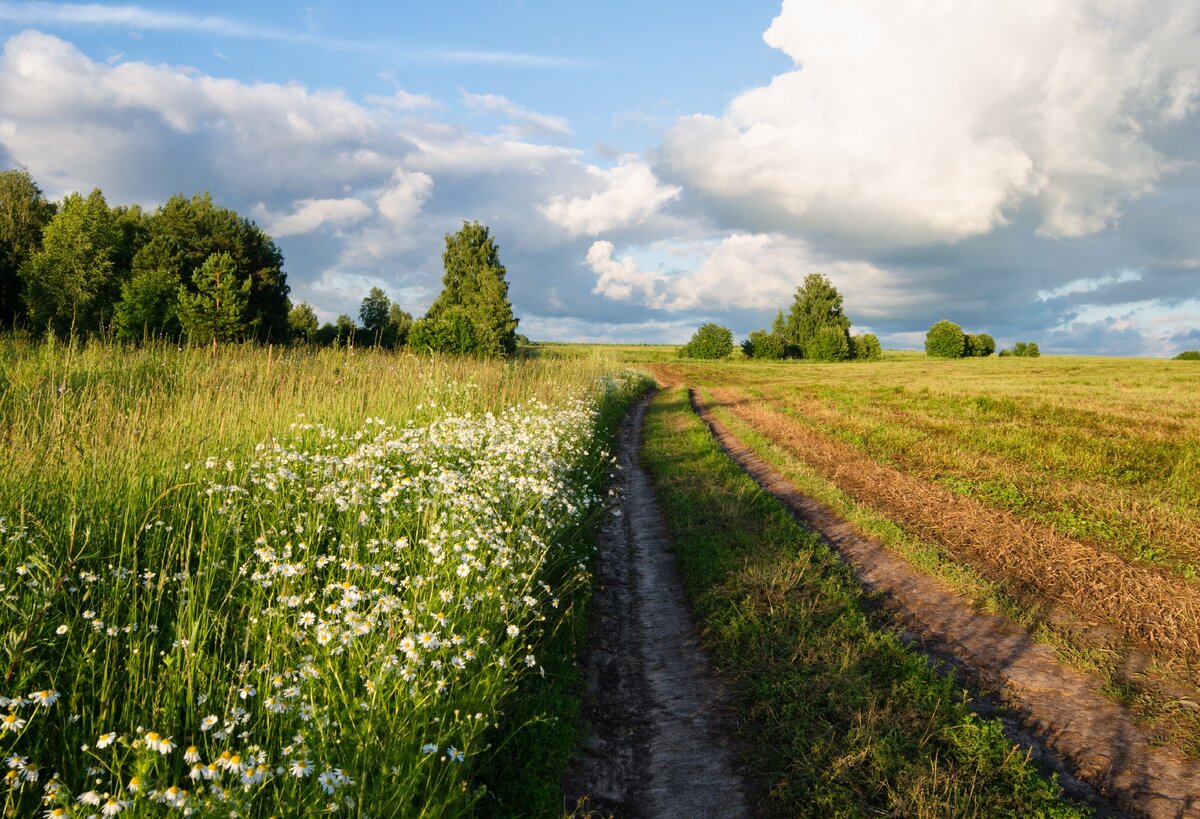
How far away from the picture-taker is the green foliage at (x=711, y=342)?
298 ft

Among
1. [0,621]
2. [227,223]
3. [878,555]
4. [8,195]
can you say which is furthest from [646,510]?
[8,195]

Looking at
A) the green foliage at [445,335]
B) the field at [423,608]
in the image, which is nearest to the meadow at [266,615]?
the field at [423,608]

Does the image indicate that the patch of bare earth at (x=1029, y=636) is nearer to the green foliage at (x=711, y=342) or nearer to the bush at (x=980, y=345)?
the green foliage at (x=711, y=342)

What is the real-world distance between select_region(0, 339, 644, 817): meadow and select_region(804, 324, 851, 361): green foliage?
8640cm

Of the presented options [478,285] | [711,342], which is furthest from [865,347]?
[478,285]

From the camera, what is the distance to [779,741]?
4.51m

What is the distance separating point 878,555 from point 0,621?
27.9 feet

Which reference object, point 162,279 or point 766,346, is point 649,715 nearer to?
point 162,279

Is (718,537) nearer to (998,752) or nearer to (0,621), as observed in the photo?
(998,752)

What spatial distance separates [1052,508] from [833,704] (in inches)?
296

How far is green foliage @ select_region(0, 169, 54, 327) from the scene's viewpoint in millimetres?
38125

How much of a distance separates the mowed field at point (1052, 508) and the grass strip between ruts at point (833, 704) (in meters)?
1.48

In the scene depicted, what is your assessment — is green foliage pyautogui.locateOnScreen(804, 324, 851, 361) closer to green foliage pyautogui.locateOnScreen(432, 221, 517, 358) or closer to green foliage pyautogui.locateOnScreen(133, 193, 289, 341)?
green foliage pyautogui.locateOnScreen(432, 221, 517, 358)

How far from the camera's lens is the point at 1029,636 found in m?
6.11
